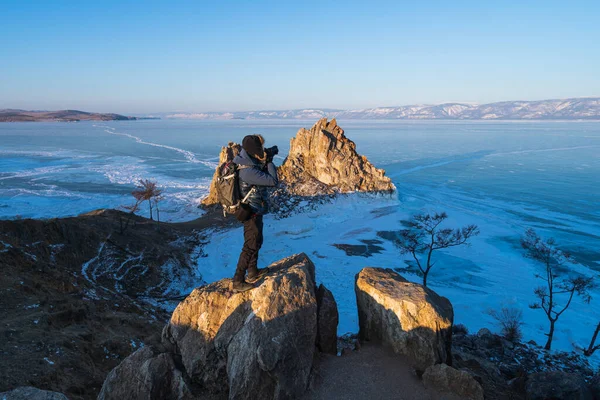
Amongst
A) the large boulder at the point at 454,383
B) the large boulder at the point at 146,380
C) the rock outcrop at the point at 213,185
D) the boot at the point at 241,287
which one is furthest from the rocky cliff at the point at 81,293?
the rock outcrop at the point at 213,185

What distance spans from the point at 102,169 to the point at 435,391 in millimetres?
83702

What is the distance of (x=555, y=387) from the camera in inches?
373

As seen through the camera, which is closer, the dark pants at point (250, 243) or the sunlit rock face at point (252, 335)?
the sunlit rock face at point (252, 335)

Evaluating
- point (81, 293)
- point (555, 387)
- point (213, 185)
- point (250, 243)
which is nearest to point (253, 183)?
point (250, 243)

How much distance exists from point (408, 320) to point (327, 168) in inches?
1834

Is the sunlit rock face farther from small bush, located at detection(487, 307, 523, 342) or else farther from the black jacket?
small bush, located at detection(487, 307, 523, 342)

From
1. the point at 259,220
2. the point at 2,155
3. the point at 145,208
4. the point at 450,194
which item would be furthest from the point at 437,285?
the point at 2,155

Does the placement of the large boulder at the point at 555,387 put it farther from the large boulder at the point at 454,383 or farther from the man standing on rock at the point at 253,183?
the man standing on rock at the point at 253,183

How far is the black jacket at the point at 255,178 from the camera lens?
7598 millimetres

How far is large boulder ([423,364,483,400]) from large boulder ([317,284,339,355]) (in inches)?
81.3

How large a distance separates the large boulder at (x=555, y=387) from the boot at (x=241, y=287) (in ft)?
24.8

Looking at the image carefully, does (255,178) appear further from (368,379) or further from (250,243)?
(368,379)

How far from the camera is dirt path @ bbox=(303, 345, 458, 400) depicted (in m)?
7.24

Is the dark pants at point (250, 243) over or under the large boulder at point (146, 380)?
over
